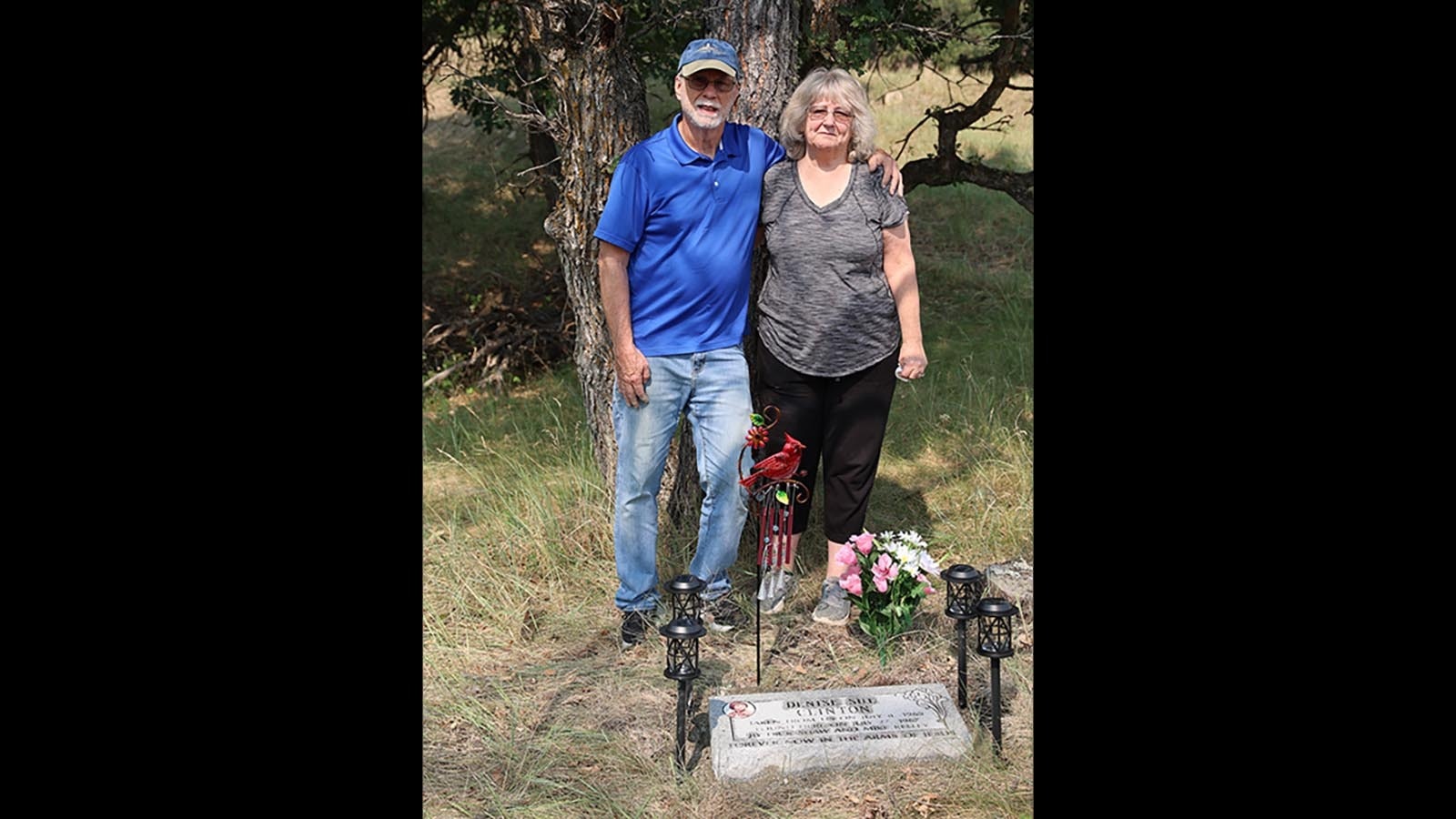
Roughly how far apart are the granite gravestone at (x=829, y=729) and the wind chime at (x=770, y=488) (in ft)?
0.90

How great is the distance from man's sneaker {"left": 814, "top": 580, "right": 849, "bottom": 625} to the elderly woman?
54cm

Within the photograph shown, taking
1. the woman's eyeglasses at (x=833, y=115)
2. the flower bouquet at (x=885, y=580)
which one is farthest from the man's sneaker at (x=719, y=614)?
the woman's eyeglasses at (x=833, y=115)

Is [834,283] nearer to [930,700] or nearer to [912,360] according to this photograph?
[912,360]

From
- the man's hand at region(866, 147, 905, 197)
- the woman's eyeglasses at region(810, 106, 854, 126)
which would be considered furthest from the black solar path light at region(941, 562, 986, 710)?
the woman's eyeglasses at region(810, 106, 854, 126)

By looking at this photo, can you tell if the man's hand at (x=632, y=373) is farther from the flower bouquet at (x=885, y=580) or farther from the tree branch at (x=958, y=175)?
the tree branch at (x=958, y=175)

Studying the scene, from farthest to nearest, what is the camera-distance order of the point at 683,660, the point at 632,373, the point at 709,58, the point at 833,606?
the point at 833,606
the point at 632,373
the point at 709,58
the point at 683,660

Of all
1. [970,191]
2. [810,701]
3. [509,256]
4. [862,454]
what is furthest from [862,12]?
[970,191]

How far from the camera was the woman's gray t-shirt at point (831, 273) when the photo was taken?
452cm

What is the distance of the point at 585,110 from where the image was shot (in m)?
5.30

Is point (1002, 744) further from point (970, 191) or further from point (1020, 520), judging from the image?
point (970, 191)

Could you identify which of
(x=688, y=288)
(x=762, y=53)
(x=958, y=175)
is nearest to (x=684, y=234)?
(x=688, y=288)

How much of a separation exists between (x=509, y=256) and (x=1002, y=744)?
9305mm

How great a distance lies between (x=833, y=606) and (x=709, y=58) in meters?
2.15

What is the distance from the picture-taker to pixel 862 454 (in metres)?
4.75
